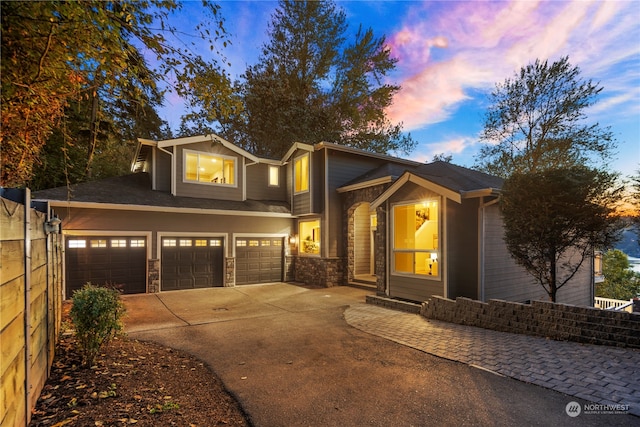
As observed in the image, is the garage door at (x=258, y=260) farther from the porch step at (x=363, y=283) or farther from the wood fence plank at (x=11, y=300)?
the wood fence plank at (x=11, y=300)

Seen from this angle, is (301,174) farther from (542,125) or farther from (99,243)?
(542,125)

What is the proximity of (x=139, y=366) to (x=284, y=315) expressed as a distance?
3938 millimetres

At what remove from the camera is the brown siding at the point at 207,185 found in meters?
12.3

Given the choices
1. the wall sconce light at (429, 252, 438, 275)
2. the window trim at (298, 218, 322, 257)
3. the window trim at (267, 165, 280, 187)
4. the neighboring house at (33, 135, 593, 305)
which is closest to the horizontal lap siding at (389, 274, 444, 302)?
the neighboring house at (33, 135, 593, 305)

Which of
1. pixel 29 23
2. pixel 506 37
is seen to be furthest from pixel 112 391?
pixel 506 37

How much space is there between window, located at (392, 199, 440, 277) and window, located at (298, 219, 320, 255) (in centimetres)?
464

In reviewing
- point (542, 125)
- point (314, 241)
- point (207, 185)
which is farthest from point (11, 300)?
point (542, 125)

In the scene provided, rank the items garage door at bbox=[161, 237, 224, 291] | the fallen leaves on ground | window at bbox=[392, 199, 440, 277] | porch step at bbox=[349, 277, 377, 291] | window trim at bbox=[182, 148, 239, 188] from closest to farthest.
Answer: the fallen leaves on ground
window at bbox=[392, 199, 440, 277]
garage door at bbox=[161, 237, 224, 291]
porch step at bbox=[349, 277, 377, 291]
window trim at bbox=[182, 148, 239, 188]

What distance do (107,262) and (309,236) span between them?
7925 millimetres

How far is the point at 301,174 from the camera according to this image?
45.4 ft

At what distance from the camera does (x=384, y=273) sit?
1031 centimetres

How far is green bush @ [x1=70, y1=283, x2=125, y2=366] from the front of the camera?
4.04m

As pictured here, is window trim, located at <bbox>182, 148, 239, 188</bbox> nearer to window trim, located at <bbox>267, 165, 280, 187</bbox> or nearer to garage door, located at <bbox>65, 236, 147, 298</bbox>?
window trim, located at <bbox>267, 165, 280, 187</bbox>

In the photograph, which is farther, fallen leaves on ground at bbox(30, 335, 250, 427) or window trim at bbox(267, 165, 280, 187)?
window trim at bbox(267, 165, 280, 187)
